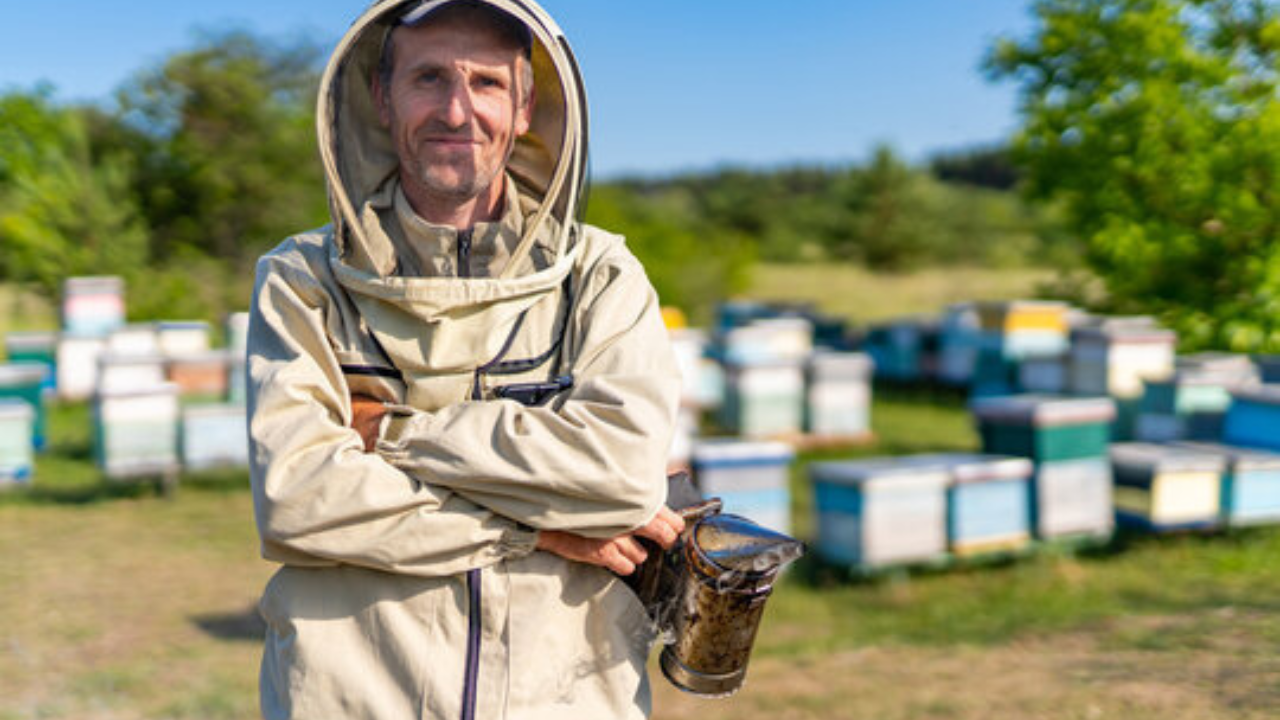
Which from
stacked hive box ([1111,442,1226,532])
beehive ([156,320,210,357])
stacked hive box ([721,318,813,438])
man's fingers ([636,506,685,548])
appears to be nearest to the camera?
man's fingers ([636,506,685,548])

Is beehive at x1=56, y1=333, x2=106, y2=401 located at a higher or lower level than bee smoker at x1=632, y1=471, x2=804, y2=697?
lower

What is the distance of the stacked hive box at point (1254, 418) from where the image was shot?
6035mm

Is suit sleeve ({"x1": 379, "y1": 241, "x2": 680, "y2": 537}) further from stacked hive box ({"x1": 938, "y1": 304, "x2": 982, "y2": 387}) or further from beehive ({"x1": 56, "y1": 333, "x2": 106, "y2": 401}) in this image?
stacked hive box ({"x1": 938, "y1": 304, "x2": 982, "y2": 387})

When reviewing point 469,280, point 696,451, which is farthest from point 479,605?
point 696,451

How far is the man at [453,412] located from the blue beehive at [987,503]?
4.28 m

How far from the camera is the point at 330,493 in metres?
1.39

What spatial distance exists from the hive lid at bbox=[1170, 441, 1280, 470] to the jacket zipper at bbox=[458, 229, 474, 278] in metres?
5.40

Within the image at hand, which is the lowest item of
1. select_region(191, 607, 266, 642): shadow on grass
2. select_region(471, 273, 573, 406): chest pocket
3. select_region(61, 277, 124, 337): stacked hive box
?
select_region(191, 607, 266, 642): shadow on grass

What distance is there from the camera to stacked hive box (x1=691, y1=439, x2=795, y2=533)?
18.1 ft

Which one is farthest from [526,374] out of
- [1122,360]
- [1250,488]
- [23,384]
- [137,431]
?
[23,384]

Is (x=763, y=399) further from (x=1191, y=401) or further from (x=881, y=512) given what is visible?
(x=881, y=512)

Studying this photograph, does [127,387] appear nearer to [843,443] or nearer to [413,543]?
[843,443]

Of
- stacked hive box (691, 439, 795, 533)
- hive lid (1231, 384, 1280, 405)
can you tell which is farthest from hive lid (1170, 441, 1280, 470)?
stacked hive box (691, 439, 795, 533)

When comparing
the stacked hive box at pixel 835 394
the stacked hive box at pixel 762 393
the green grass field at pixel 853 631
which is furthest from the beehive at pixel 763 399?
the green grass field at pixel 853 631
